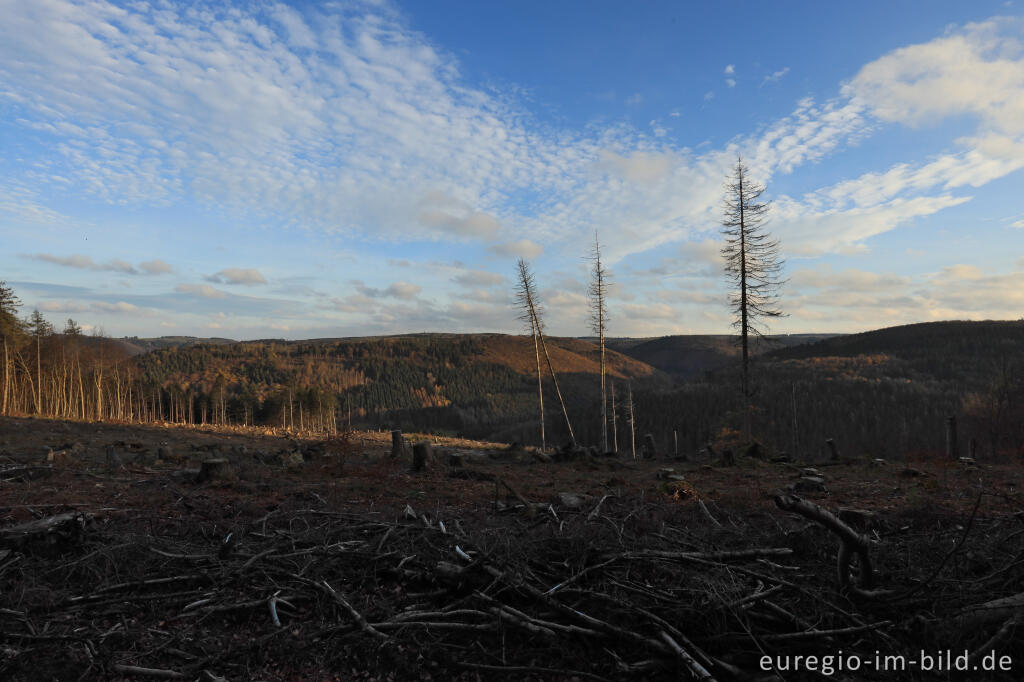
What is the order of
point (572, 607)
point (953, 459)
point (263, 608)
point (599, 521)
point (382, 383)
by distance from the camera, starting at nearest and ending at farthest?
point (572, 607), point (263, 608), point (599, 521), point (953, 459), point (382, 383)

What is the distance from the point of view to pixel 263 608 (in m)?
4.38

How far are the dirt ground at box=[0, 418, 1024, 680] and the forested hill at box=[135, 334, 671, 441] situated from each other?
7963 cm

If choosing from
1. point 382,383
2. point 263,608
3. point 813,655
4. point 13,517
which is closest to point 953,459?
point 813,655

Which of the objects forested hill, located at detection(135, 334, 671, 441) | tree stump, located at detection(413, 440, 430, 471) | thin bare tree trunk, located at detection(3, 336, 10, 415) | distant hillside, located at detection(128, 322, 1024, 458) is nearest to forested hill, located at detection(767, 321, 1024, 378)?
distant hillside, located at detection(128, 322, 1024, 458)

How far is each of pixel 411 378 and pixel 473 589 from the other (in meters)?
159

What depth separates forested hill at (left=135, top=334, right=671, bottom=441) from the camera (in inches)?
4560

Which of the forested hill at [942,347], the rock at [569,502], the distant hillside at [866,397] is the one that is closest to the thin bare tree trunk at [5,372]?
the rock at [569,502]

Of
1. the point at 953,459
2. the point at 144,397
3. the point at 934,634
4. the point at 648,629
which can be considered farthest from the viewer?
the point at 144,397

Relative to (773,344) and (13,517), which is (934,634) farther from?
(773,344)

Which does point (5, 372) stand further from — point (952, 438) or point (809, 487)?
point (952, 438)

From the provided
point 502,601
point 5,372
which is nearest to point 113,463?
point 502,601

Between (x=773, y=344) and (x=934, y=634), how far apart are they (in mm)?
19689

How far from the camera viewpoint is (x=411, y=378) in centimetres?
15975

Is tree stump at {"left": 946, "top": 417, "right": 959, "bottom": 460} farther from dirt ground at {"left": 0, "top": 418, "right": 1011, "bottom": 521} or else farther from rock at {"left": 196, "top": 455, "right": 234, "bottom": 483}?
rock at {"left": 196, "top": 455, "right": 234, "bottom": 483}
